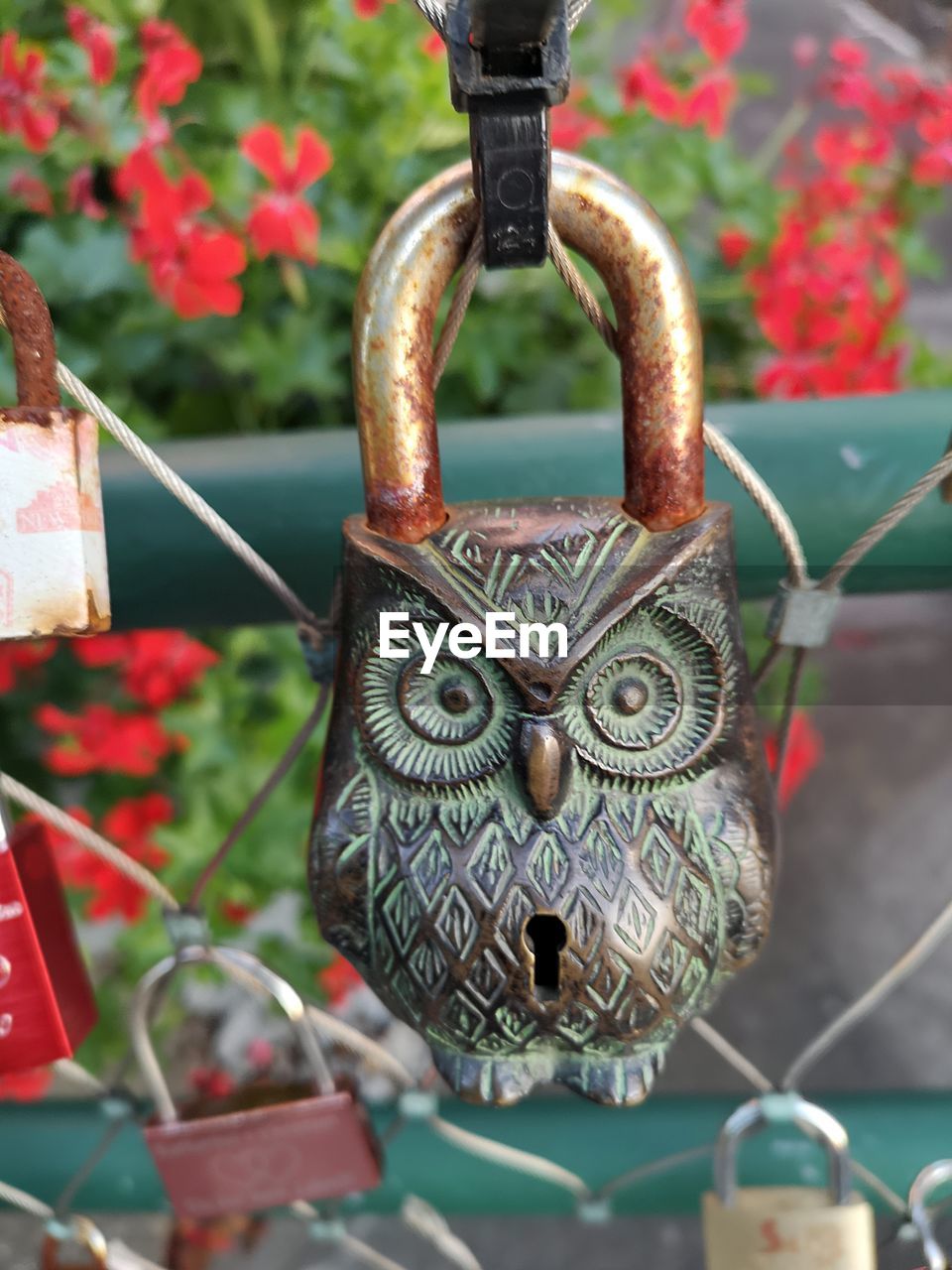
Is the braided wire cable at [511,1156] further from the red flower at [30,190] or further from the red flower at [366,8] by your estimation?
the red flower at [366,8]

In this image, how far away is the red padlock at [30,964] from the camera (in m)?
0.53

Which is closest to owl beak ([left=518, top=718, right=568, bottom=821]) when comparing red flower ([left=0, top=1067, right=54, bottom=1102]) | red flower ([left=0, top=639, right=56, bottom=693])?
red flower ([left=0, top=639, right=56, bottom=693])

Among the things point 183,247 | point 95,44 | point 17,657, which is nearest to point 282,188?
point 183,247

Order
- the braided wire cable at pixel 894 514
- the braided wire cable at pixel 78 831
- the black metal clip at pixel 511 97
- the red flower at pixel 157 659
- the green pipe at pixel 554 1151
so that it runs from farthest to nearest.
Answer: the red flower at pixel 157 659
the green pipe at pixel 554 1151
the braided wire cable at pixel 78 831
the braided wire cable at pixel 894 514
the black metal clip at pixel 511 97

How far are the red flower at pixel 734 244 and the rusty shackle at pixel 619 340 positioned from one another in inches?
33.8

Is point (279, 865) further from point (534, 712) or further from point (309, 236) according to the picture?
point (534, 712)

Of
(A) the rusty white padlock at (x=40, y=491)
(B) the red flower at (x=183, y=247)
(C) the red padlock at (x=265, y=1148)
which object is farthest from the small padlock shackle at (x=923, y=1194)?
(B) the red flower at (x=183, y=247)

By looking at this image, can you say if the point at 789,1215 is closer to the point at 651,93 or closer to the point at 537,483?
the point at 537,483

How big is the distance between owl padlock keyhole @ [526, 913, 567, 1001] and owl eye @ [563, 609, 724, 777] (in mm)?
68

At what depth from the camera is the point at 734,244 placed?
1.20 metres

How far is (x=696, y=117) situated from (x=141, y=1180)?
1.16 meters

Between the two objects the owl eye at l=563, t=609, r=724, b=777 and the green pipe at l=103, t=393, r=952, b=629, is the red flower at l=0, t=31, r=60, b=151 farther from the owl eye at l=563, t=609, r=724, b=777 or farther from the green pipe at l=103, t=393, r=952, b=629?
the owl eye at l=563, t=609, r=724, b=777

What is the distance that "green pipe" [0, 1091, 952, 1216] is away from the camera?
678 millimetres

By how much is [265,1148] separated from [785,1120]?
1.02ft
